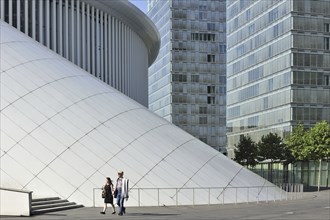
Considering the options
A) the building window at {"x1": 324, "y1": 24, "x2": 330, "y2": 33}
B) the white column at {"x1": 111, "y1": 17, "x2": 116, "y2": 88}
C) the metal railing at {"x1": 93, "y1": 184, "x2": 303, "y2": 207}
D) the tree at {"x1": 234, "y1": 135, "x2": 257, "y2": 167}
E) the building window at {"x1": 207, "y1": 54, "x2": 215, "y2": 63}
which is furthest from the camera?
the building window at {"x1": 207, "y1": 54, "x2": 215, "y2": 63}

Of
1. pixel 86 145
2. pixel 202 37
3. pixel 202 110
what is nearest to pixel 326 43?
pixel 86 145

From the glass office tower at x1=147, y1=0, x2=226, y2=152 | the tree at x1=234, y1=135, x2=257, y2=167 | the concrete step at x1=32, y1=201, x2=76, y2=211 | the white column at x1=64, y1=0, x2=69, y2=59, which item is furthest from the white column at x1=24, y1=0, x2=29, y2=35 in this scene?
the glass office tower at x1=147, y1=0, x2=226, y2=152

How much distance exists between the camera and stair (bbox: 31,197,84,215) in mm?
21722

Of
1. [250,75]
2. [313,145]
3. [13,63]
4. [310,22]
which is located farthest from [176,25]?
[13,63]

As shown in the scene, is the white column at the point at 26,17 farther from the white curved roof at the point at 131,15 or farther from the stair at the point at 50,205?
the stair at the point at 50,205

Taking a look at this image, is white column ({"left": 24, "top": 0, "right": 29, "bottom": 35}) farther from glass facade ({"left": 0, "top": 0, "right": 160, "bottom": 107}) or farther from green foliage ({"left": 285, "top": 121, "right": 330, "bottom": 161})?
green foliage ({"left": 285, "top": 121, "right": 330, "bottom": 161})

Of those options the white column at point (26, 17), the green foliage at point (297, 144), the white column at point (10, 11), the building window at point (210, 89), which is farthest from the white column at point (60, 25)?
the building window at point (210, 89)

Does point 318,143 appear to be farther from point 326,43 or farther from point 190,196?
point 190,196

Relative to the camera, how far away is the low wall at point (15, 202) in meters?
20.5

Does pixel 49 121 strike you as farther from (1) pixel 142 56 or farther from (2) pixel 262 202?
(1) pixel 142 56

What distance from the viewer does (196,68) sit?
141 meters

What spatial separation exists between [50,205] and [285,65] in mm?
63206

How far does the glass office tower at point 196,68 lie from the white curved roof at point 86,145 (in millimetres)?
108185

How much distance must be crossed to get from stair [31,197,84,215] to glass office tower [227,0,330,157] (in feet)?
194
